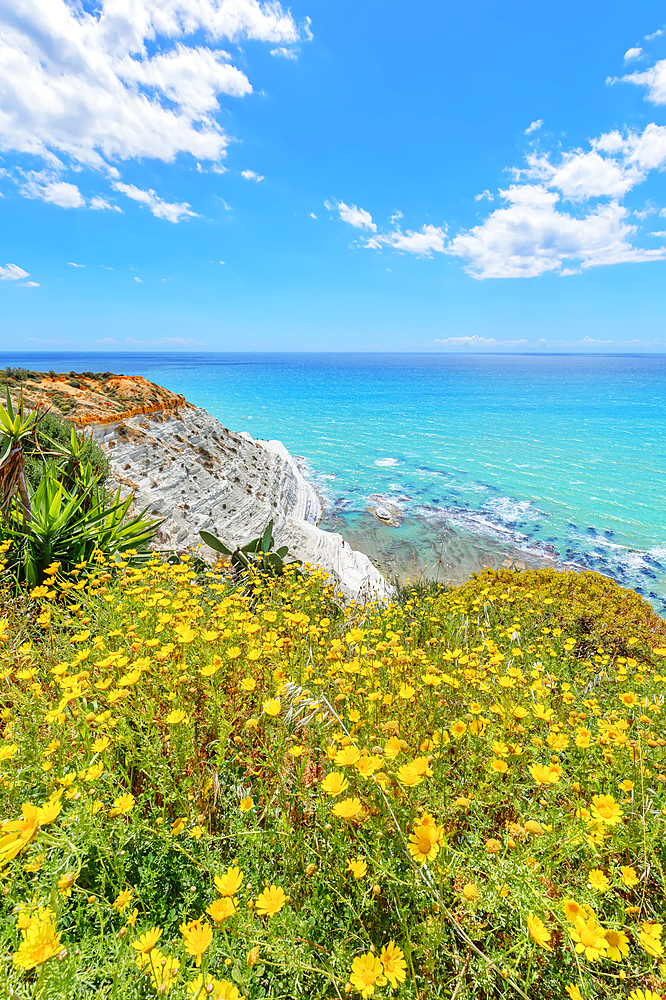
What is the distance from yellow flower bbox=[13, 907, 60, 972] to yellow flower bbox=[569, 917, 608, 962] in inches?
60.9

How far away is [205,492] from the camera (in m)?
14.8

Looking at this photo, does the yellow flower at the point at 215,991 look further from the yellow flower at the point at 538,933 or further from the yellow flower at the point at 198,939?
the yellow flower at the point at 538,933

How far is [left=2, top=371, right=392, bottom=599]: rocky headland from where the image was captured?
12.6 m

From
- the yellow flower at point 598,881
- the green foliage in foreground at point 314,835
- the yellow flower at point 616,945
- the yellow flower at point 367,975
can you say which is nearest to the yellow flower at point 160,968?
the green foliage in foreground at point 314,835

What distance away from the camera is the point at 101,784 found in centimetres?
201

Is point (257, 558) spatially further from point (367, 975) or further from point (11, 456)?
point (367, 975)

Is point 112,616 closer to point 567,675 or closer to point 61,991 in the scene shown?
point 61,991

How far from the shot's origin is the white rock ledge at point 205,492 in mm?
12352

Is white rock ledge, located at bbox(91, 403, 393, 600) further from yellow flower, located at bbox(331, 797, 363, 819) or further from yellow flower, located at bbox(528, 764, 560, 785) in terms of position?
yellow flower, located at bbox(331, 797, 363, 819)

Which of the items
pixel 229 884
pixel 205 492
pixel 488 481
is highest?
pixel 229 884

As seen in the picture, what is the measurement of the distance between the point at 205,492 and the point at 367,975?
→ 1432cm

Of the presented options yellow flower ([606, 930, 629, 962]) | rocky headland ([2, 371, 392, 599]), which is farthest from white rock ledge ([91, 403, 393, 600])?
yellow flower ([606, 930, 629, 962])

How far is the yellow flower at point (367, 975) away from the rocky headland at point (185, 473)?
28.2ft

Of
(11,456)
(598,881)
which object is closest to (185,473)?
(11,456)
